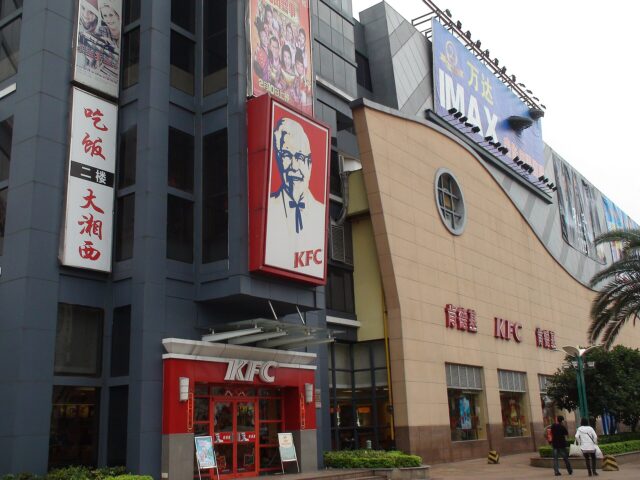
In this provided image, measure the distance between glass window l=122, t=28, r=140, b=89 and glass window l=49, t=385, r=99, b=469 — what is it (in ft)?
32.8

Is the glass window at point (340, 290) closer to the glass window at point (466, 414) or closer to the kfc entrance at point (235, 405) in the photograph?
the kfc entrance at point (235, 405)

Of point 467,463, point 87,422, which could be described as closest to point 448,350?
point 467,463

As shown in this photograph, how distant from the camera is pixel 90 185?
21.2 metres

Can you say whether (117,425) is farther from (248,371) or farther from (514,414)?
(514,414)

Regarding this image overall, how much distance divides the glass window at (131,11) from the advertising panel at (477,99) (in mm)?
22722

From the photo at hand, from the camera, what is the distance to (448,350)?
31.4 metres

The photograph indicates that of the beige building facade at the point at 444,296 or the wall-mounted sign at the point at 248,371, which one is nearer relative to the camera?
the wall-mounted sign at the point at 248,371

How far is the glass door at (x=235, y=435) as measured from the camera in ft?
71.5

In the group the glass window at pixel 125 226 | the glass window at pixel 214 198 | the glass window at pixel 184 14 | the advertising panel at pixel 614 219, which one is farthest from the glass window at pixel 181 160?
the advertising panel at pixel 614 219

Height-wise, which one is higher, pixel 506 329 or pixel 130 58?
pixel 130 58

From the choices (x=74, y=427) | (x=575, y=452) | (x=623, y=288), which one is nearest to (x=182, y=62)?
(x=74, y=427)

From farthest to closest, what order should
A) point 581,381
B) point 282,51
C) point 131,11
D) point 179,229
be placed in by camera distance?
point 581,381 < point 282,51 < point 131,11 < point 179,229

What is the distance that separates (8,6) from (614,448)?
29.5 metres

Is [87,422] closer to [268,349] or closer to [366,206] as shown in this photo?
[268,349]
